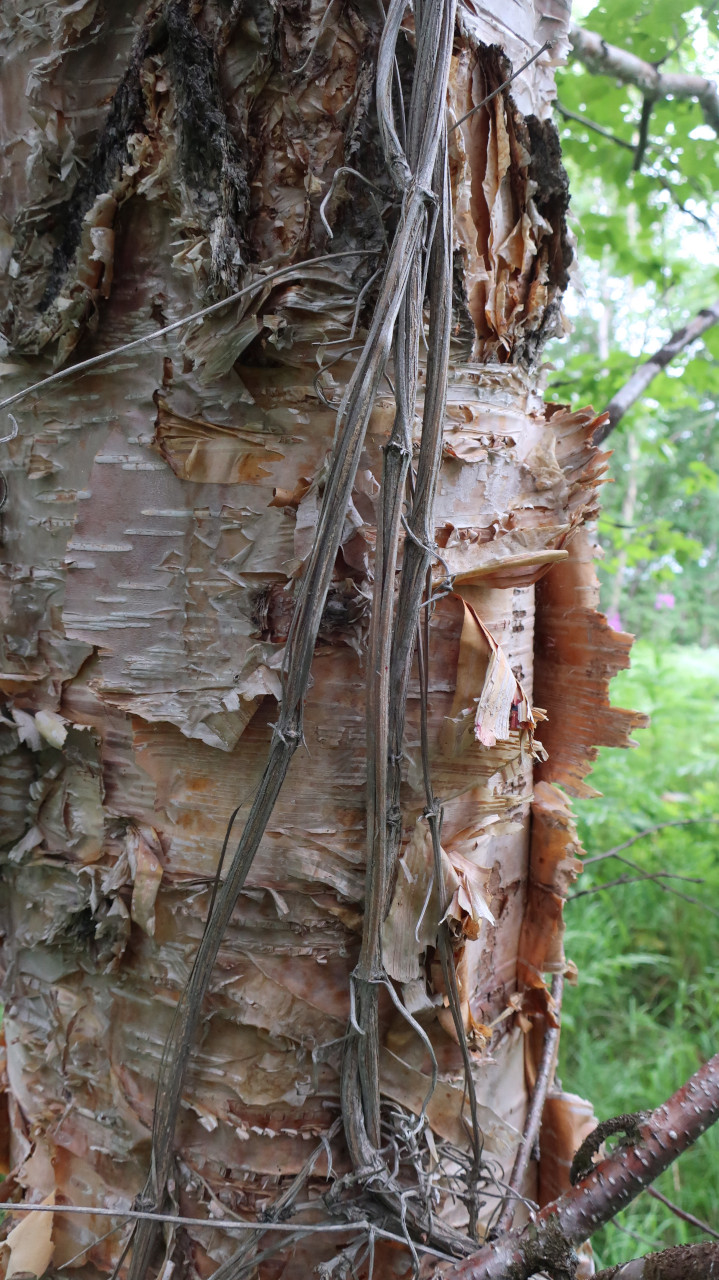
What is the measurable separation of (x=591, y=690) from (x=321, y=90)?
0.70 m

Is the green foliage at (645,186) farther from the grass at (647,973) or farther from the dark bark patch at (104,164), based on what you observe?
the grass at (647,973)

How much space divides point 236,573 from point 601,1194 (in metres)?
0.66

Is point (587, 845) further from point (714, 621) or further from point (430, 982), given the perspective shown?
point (714, 621)

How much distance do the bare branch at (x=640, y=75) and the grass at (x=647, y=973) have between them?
6.19 ft

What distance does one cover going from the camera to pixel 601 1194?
0.70 metres

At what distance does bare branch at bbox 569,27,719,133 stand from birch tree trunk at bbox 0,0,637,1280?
1227 millimetres

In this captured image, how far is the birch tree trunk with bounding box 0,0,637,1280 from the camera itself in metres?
0.70

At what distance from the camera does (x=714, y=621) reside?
11367 millimetres

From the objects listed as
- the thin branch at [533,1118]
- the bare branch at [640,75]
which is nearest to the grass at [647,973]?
the thin branch at [533,1118]

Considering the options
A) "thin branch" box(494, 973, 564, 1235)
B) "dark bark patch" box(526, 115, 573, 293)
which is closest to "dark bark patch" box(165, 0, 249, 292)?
"dark bark patch" box(526, 115, 573, 293)

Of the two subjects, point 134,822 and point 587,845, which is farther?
point 587,845

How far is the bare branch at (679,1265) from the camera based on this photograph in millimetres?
577

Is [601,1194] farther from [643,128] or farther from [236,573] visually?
[643,128]

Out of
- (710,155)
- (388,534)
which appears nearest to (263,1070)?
(388,534)
